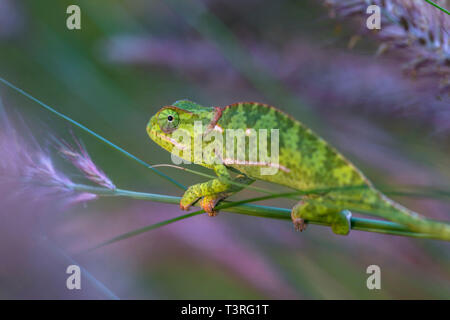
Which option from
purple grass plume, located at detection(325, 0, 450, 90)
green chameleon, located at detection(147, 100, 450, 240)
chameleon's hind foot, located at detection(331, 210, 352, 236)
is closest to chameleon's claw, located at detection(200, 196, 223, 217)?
green chameleon, located at detection(147, 100, 450, 240)

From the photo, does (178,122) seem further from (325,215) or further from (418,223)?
(418,223)

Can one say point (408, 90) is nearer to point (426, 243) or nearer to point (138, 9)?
point (426, 243)

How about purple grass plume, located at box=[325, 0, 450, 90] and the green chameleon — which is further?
purple grass plume, located at box=[325, 0, 450, 90]

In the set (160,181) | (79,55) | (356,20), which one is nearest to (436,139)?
(356,20)

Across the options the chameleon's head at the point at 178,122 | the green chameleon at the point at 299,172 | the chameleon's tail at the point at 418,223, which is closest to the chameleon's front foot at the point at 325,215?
the green chameleon at the point at 299,172

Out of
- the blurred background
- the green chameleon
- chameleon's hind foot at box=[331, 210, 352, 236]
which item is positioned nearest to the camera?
the green chameleon

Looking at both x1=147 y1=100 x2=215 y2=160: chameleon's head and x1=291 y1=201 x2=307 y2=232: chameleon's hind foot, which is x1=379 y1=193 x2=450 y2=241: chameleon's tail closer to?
x1=291 y1=201 x2=307 y2=232: chameleon's hind foot

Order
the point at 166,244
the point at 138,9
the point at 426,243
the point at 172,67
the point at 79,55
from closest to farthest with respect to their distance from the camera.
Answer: the point at 426,243 < the point at 166,244 < the point at 172,67 < the point at 79,55 < the point at 138,9

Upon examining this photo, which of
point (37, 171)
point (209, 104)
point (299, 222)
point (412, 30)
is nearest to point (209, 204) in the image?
point (299, 222)
